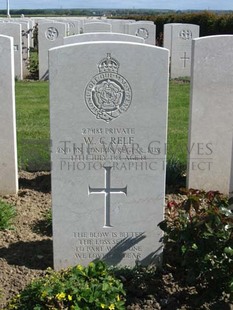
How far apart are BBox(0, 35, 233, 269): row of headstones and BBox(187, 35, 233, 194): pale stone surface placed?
5.72ft

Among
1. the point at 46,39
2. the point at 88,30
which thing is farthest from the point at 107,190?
the point at 88,30

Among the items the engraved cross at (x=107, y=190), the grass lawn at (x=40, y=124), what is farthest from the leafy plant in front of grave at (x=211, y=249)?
the grass lawn at (x=40, y=124)

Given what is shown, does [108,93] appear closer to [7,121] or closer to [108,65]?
[108,65]

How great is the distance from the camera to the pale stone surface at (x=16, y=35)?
13527 millimetres

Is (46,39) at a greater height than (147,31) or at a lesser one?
lesser

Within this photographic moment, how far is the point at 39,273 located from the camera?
160 inches

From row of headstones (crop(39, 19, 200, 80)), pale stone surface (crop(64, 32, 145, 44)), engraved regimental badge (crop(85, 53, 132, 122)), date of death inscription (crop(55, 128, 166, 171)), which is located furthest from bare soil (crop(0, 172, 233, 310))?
row of headstones (crop(39, 19, 200, 80))

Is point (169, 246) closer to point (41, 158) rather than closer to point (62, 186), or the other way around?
point (62, 186)

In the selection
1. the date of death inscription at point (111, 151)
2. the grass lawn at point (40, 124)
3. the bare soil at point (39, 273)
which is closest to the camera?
the bare soil at point (39, 273)

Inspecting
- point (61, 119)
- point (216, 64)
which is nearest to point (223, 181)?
point (216, 64)

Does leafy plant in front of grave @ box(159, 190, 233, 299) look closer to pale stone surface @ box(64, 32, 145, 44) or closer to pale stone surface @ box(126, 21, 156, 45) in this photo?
pale stone surface @ box(64, 32, 145, 44)

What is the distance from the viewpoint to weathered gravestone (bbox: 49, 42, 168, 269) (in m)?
3.78

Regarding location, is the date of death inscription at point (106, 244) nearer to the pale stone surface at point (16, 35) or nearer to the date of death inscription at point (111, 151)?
the date of death inscription at point (111, 151)

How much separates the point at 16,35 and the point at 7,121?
8571 mm
